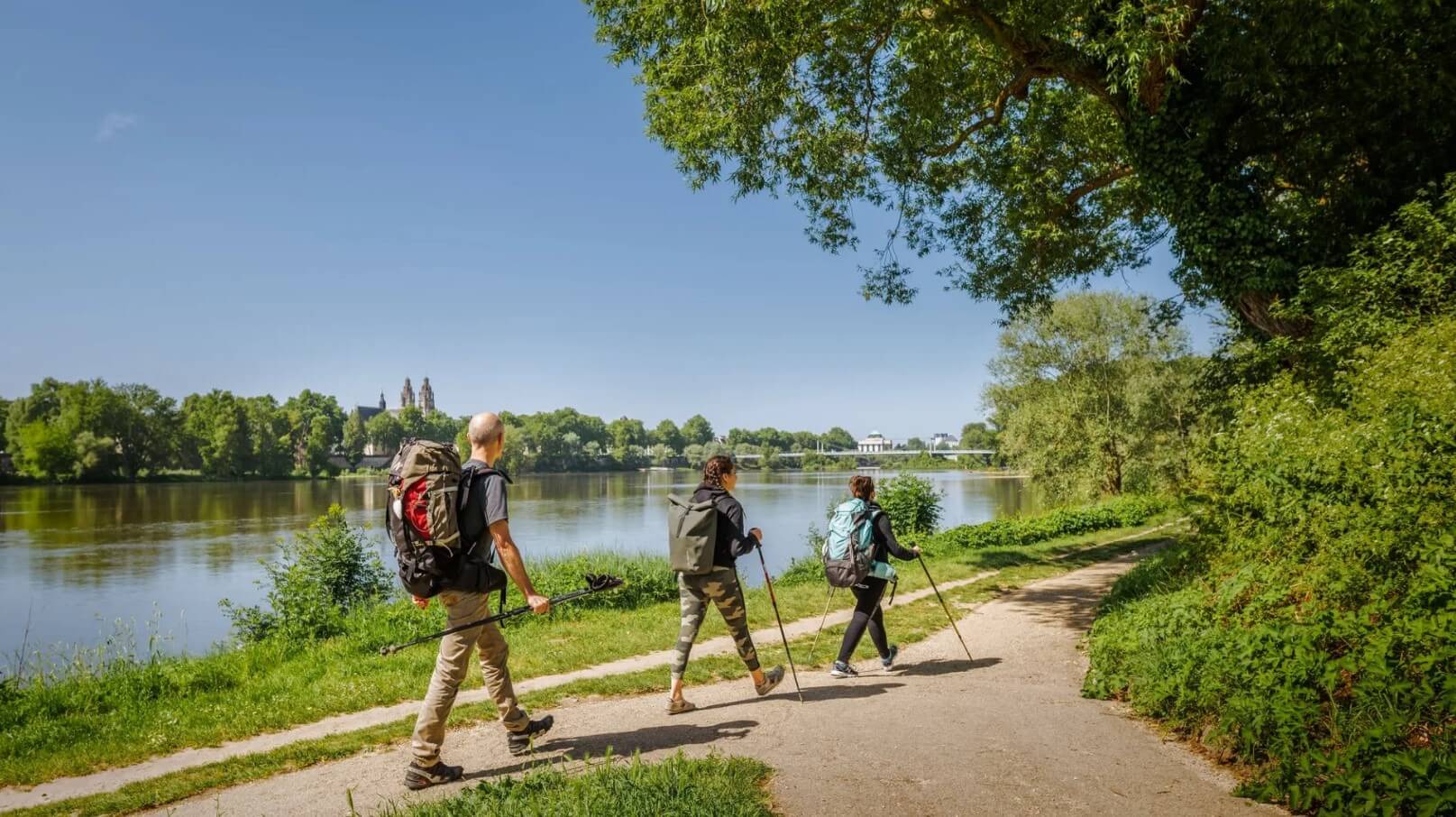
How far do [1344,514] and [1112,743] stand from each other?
2.28 meters

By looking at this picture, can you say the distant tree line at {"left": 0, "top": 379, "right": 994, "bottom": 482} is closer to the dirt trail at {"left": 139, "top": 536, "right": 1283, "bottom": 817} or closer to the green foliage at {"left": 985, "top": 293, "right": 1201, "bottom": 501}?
the green foliage at {"left": 985, "top": 293, "right": 1201, "bottom": 501}

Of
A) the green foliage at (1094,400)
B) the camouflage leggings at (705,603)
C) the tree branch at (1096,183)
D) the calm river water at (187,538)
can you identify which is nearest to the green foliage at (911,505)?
the calm river water at (187,538)

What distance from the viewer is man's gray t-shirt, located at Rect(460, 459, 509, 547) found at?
15.0ft

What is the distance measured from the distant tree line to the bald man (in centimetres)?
3318

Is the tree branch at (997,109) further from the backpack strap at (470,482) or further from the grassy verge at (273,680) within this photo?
the backpack strap at (470,482)

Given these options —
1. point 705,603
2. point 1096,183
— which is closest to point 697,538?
point 705,603

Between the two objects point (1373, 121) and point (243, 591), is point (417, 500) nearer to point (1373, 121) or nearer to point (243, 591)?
point (1373, 121)

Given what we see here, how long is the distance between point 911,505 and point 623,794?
17453 millimetres

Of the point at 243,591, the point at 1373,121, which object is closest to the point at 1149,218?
the point at 1373,121

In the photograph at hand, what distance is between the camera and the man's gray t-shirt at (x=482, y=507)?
180 inches

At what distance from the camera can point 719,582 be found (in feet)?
19.3

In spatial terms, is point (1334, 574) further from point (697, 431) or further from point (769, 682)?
point (697, 431)

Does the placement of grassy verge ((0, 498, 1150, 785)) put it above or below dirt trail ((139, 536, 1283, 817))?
below

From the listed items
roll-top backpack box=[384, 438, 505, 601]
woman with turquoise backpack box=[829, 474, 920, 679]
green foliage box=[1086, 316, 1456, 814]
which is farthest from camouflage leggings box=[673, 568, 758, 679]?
green foliage box=[1086, 316, 1456, 814]
